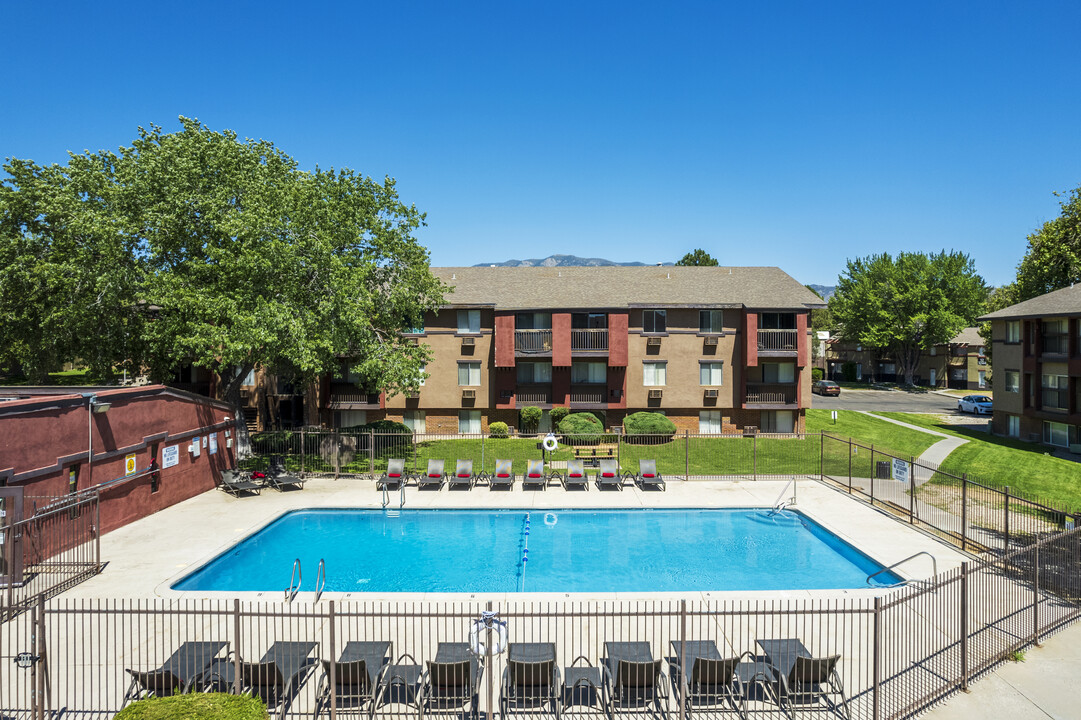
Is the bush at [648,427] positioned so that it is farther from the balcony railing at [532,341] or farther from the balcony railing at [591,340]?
the balcony railing at [532,341]

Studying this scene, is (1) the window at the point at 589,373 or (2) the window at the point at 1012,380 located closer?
(1) the window at the point at 589,373

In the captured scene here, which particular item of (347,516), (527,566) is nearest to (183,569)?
(347,516)

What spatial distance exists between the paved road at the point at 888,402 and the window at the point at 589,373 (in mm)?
21470

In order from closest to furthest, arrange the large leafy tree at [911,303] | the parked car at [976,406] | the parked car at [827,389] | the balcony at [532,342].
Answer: the balcony at [532,342]
the parked car at [976,406]
the parked car at [827,389]
the large leafy tree at [911,303]

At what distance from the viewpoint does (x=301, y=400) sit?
37906mm

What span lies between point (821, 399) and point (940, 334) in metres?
19.5

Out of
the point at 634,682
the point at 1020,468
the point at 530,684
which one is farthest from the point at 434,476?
the point at 1020,468

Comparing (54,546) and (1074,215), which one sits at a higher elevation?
(1074,215)

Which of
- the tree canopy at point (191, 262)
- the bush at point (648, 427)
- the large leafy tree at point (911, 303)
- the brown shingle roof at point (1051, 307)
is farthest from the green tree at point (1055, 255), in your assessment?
the tree canopy at point (191, 262)

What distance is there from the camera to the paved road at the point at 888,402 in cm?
4925

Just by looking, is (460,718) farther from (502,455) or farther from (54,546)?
(502,455)

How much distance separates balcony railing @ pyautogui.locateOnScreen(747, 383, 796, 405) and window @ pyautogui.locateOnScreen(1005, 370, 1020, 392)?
1373 cm

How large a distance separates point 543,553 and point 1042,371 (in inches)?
1295

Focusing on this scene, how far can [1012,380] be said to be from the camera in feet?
121
